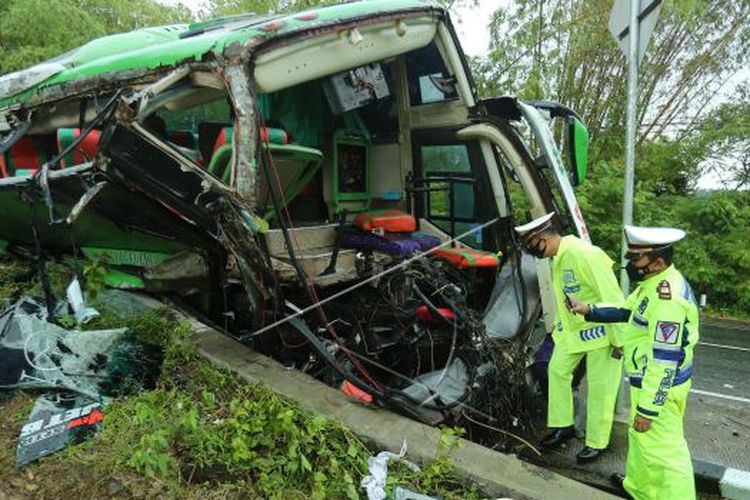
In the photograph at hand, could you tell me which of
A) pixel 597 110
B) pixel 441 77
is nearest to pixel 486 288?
pixel 441 77

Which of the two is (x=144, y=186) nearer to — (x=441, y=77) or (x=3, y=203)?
(x=3, y=203)

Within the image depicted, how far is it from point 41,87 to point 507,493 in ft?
13.2

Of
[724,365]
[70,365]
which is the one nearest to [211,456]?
[70,365]

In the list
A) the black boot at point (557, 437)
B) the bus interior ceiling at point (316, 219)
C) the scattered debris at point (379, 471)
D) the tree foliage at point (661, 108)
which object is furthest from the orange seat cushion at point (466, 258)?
the tree foliage at point (661, 108)

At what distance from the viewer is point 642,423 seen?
2.69 meters

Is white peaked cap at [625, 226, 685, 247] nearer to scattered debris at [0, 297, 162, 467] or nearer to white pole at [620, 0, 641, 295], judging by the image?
white pole at [620, 0, 641, 295]

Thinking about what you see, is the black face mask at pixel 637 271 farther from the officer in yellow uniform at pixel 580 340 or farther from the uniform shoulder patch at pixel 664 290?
the officer in yellow uniform at pixel 580 340

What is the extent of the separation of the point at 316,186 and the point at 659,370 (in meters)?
3.07

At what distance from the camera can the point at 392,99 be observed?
4762 mm

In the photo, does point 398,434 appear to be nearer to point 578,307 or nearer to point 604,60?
point 578,307

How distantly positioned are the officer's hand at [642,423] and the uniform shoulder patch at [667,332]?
40cm

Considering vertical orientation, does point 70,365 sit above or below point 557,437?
above

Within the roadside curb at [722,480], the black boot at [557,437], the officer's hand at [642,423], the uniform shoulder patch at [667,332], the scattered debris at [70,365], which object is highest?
the uniform shoulder patch at [667,332]

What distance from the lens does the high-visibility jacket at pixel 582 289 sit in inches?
130
